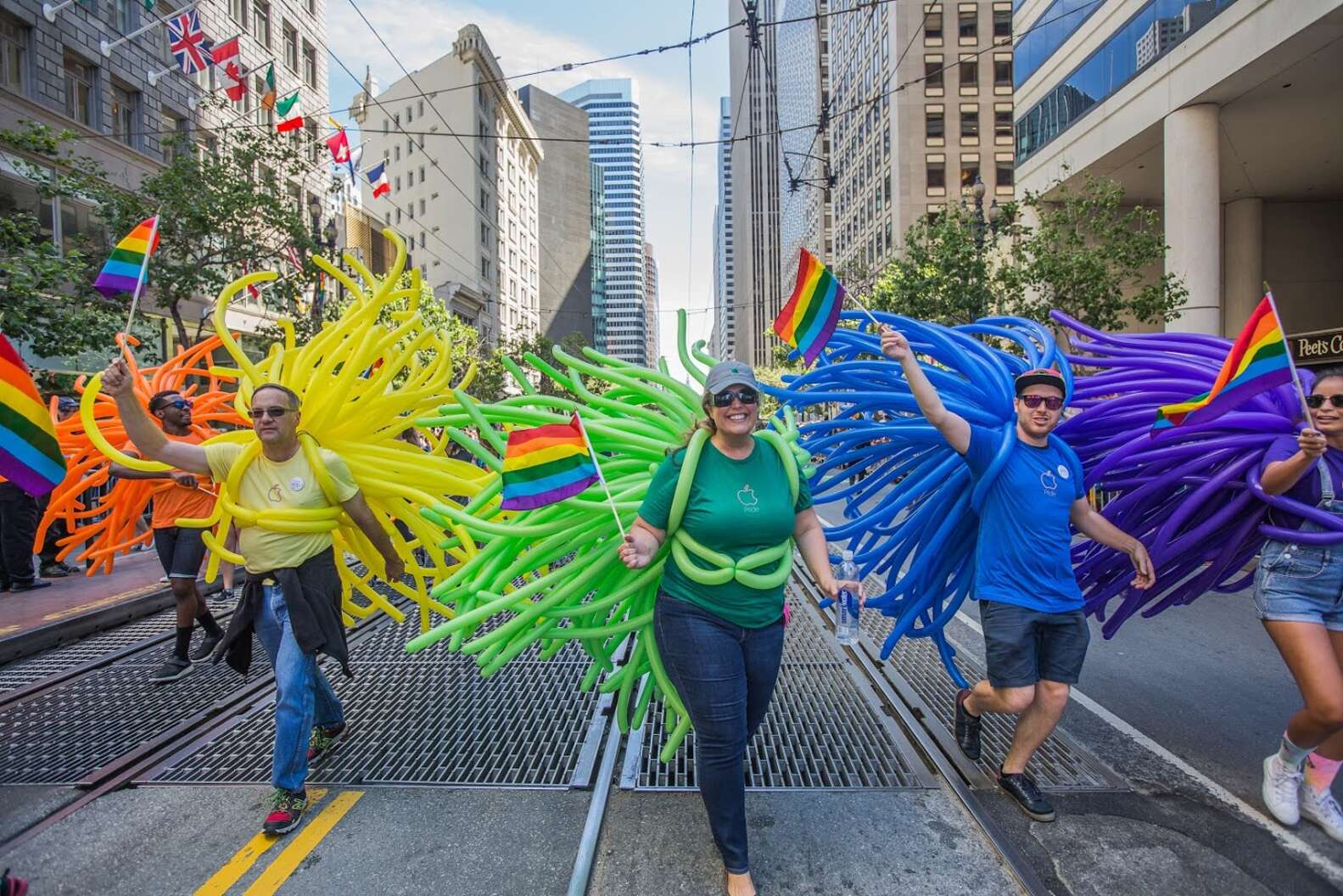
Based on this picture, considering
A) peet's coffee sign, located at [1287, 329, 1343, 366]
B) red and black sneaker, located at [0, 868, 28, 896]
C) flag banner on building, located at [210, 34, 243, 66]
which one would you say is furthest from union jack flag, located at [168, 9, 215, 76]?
peet's coffee sign, located at [1287, 329, 1343, 366]

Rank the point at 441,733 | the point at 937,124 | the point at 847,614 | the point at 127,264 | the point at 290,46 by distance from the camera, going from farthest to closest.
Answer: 1. the point at 937,124
2. the point at 290,46
3. the point at 441,733
4. the point at 127,264
5. the point at 847,614

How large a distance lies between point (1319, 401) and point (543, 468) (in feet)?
10.1

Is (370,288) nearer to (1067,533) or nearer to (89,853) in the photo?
(89,853)

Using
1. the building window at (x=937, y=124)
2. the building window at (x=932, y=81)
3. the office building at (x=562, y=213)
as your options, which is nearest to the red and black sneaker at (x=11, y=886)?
the building window at (x=937, y=124)

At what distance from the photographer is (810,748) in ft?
13.4

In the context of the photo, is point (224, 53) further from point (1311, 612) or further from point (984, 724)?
point (1311, 612)

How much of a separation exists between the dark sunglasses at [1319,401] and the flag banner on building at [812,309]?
1904 millimetres

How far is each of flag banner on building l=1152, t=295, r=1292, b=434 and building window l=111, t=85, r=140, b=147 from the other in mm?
23729

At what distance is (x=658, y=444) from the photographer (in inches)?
127

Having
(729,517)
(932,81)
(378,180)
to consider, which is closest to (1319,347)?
(729,517)

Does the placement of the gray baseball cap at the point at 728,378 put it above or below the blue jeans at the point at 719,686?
above

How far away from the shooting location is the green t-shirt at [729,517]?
2.68m

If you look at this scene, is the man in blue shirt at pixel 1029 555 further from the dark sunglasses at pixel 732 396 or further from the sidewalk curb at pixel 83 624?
the sidewalk curb at pixel 83 624

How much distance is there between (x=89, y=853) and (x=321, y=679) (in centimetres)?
113
